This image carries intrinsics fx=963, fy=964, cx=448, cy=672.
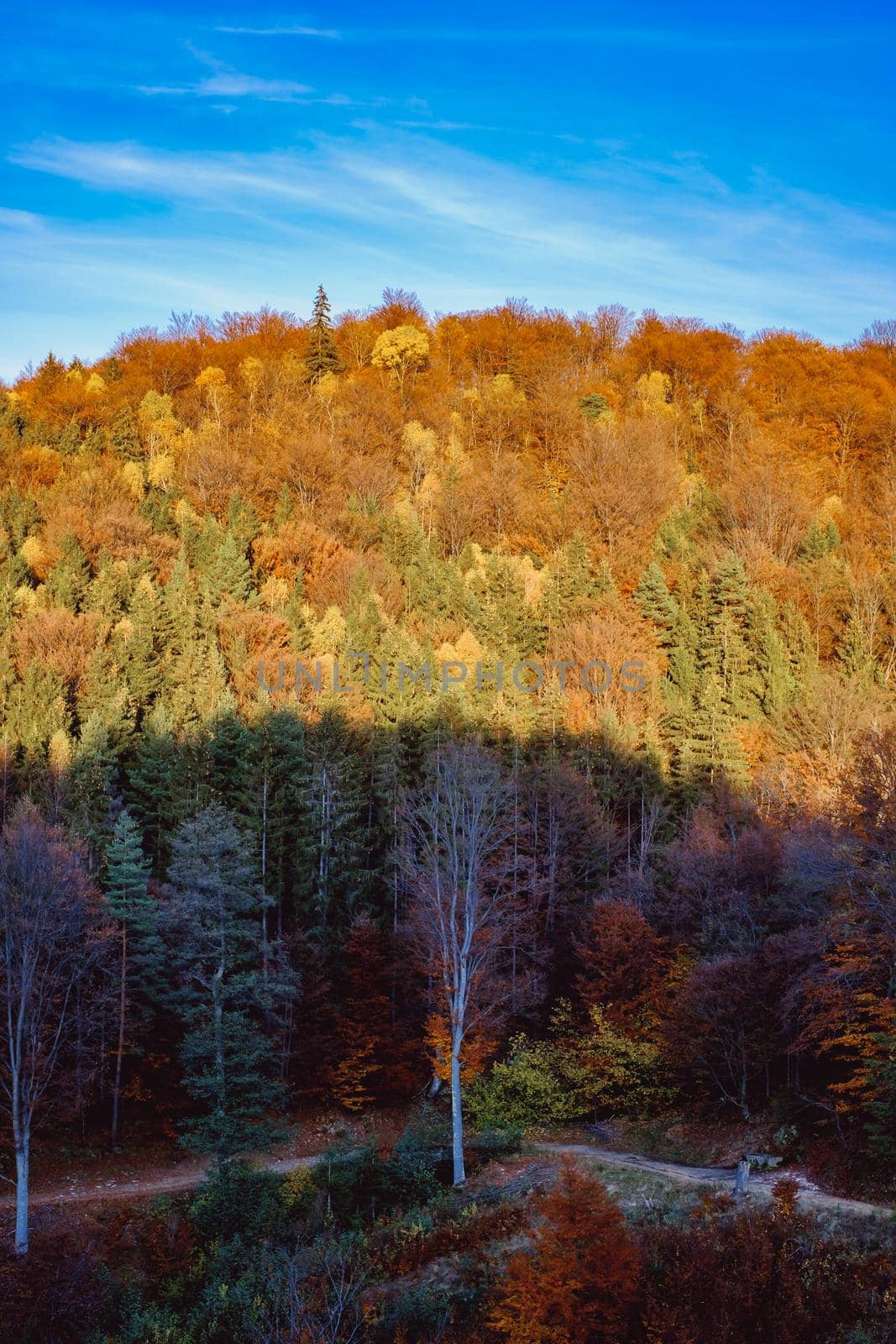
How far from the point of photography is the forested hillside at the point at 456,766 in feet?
84.0

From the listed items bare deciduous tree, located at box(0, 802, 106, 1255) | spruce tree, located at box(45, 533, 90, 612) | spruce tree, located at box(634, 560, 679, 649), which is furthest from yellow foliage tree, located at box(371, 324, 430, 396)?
bare deciduous tree, located at box(0, 802, 106, 1255)

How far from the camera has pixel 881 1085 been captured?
19453mm

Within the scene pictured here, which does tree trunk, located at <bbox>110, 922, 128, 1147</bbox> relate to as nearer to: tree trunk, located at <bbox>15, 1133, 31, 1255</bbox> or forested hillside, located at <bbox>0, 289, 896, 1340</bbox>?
forested hillside, located at <bbox>0, 289, 896, 1340</bbox>

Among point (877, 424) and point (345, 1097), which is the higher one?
point (877, 424)

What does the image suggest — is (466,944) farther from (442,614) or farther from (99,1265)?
(442,614)

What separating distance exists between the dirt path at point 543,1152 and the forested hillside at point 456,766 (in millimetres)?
1128

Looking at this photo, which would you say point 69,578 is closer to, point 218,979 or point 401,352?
point 218,979

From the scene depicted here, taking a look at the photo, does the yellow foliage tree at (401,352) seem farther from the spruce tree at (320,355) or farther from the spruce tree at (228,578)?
the spruce tree at (228,578)

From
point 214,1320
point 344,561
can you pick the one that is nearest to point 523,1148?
point 214,1320

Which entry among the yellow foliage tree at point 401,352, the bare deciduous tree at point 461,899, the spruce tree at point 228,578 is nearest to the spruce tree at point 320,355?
the yellow foliage tree at point 401,352

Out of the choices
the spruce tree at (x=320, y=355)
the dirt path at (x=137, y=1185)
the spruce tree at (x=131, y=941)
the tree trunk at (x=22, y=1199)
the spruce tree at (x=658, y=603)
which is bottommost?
the dirt path at (x=137, y=1185)

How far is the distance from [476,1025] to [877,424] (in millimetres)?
63044

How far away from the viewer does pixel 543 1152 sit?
83.5 feet

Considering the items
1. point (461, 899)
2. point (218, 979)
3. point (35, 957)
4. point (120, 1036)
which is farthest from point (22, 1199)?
point (461, 899)
